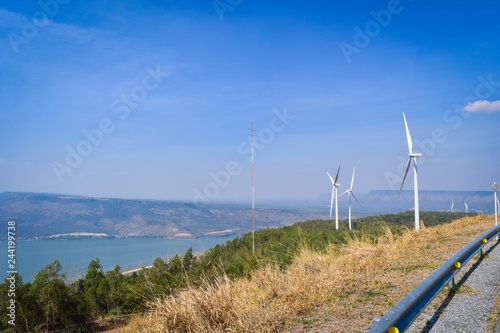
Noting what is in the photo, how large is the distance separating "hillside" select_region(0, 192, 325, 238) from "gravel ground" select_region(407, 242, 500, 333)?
94391 mm

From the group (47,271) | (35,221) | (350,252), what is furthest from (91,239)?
(350,252)

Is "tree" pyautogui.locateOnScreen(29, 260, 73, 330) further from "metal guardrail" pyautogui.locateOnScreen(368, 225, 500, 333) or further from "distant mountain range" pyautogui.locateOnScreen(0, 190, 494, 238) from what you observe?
"distant mountain range" pyautogui.locateOnScreen(0, 190, 494, 238)

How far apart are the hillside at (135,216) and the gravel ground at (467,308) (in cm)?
9439

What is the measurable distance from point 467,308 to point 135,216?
468ft

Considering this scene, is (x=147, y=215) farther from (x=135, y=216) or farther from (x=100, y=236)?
(x=100, y=236)

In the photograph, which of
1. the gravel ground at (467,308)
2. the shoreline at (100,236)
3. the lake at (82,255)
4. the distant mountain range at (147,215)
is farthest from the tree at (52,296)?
the distant mountain range at (147,215)

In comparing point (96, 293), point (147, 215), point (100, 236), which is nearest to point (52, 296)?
point (96, 293)

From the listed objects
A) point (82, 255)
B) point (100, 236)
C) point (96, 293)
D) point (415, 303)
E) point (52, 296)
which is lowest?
point (100, 236)

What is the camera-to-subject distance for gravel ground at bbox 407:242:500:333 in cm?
445

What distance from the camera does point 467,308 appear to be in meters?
5.18

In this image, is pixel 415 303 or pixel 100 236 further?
pixel 100 236

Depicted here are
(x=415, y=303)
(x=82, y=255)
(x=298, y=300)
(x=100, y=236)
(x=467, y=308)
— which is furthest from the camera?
(x=100, y=236)

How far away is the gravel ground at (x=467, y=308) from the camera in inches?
175

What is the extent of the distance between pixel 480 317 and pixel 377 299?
1442 mm
